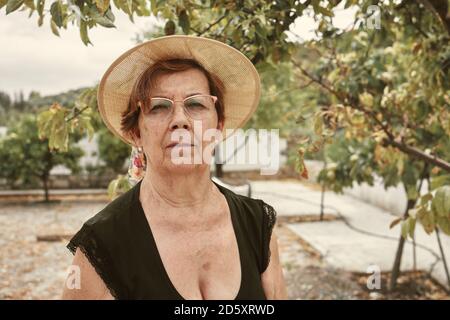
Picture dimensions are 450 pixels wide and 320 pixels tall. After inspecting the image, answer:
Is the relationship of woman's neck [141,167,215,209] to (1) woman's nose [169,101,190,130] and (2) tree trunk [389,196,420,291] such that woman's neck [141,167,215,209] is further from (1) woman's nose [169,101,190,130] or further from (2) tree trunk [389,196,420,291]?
(2) tree trunk [389,196,420,291]

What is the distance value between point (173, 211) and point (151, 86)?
1.22 feet

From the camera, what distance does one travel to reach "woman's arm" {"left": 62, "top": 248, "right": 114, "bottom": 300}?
4.15 ft

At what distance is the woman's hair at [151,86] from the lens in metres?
1.36

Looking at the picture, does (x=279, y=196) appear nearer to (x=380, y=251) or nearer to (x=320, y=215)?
(x=320, y=215)

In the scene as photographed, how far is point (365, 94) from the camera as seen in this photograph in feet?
11.6

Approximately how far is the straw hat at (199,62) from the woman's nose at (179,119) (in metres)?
0.19

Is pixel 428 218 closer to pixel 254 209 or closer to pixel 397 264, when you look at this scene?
pixel 254 209

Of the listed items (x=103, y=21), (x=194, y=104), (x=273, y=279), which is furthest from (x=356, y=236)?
(x=103, y=21)

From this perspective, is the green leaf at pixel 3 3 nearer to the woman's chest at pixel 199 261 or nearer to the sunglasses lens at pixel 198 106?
the sunglasses lens at pixel 198 106

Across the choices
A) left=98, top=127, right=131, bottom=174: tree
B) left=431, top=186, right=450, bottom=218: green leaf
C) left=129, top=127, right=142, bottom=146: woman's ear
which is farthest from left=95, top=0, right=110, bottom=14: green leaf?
left=98, top=127, right=131, bottom=174: tree

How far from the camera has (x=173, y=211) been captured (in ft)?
4.59

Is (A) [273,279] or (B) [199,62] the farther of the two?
(A) [273,279]
